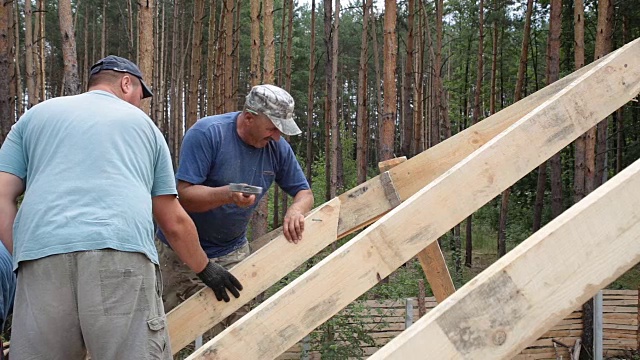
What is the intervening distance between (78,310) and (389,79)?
659 centimetres

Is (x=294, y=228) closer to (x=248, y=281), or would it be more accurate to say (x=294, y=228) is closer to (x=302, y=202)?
(x=248, y=281)

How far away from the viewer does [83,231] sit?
1.88m

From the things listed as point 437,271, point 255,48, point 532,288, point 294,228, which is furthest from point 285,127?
point 255,48

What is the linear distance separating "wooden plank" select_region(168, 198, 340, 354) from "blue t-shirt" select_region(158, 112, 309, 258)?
1.17 feet

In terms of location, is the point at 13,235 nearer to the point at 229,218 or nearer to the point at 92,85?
the point at 92,85

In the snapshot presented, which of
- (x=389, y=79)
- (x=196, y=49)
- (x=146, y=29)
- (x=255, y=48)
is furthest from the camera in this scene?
(x=196, y=49)

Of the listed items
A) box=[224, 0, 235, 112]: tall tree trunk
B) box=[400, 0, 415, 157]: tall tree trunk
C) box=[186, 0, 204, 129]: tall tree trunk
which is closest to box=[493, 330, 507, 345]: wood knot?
box=[400, 0, 415, 157]: tall tree trunk

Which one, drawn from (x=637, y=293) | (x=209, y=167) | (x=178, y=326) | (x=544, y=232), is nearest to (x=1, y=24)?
(x=209, y=167)

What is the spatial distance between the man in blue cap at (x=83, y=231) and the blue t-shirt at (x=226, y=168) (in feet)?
2.73

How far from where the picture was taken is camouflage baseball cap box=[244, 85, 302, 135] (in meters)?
2.99

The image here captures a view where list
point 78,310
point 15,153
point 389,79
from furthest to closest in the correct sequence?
point 389,79 → point 15,153 → point 78,310

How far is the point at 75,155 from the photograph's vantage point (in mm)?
1950

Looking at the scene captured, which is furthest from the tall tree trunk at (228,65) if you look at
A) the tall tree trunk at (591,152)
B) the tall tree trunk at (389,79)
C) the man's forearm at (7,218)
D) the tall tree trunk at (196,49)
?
the man's forearm at (7,218)

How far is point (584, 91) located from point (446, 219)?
0.78 meters
